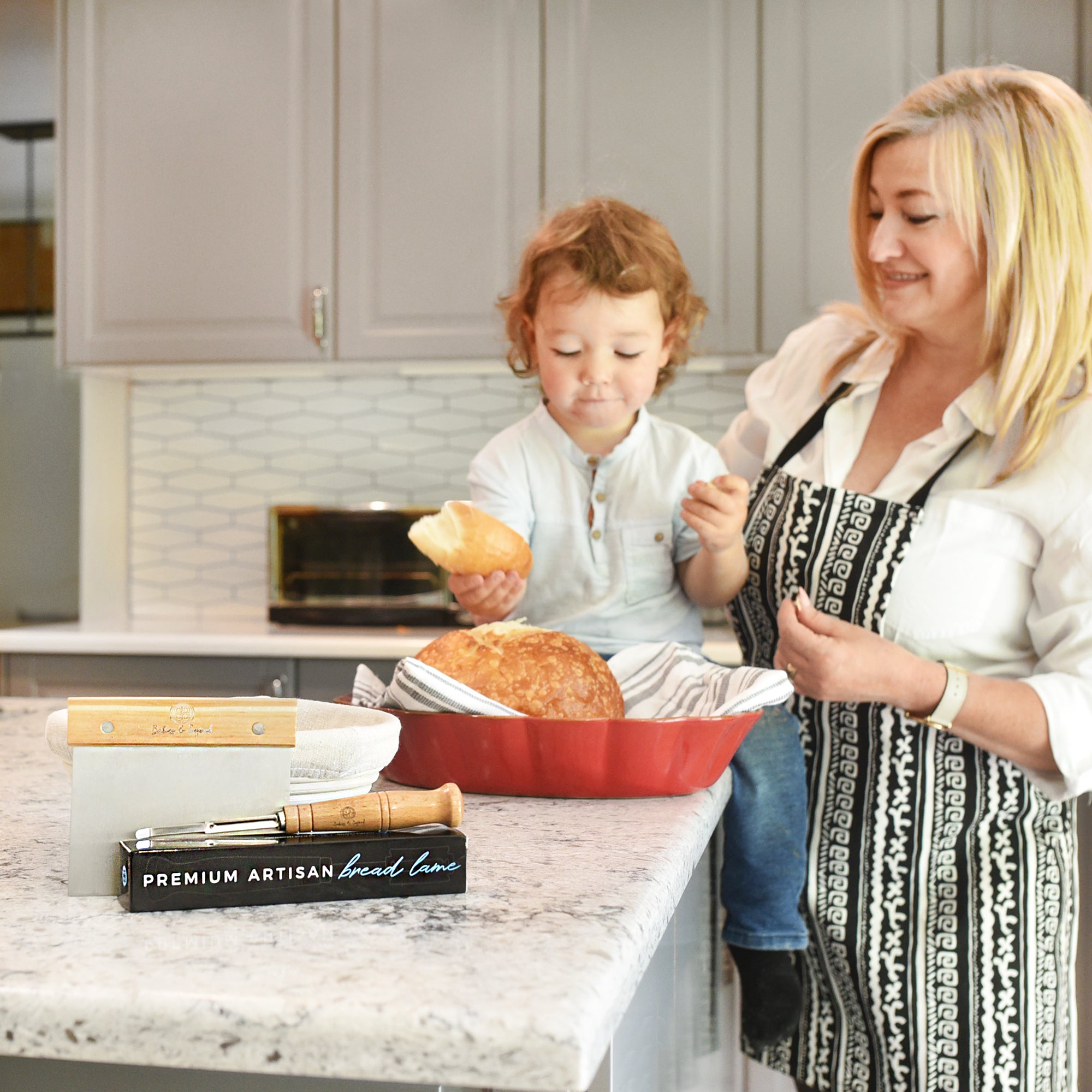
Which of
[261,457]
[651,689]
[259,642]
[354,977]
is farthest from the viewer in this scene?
[261,457]

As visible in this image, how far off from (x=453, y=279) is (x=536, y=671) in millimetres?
1963

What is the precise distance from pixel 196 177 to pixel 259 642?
3.96ft

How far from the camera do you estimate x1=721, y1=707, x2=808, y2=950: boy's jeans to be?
1.11m

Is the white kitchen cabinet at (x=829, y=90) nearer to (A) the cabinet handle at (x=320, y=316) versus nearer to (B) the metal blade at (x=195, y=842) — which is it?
(A) the cabinet handle at (x=320, y=316)

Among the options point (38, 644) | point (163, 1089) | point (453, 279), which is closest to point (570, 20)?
point (453, 279)

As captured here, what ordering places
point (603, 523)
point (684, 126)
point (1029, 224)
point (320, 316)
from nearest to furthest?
point (1029, 224)
point (603, 523)
point (684, 126)
point (320, 316)

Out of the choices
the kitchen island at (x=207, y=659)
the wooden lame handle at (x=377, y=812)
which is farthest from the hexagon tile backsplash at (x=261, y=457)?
the wooden lame handle at (x=377, y=812)

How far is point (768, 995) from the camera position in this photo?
116 centimetres

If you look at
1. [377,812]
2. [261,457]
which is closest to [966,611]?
[377,812]

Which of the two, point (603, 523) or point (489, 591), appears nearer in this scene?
point (489, 591)

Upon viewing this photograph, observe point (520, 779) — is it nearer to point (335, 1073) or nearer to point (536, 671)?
point (536, 671)

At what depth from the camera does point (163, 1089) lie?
0.64 m

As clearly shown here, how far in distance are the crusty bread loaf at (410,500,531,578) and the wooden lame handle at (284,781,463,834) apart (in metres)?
0.55

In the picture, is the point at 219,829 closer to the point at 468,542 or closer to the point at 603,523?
the point at 468,542
